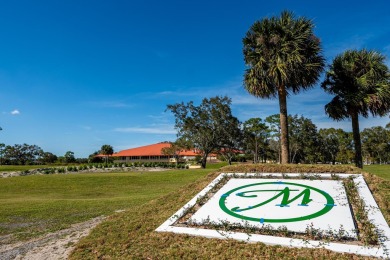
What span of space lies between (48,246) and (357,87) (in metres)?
14.9

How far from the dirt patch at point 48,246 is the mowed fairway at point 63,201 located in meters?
0.70

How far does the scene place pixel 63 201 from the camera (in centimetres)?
1302

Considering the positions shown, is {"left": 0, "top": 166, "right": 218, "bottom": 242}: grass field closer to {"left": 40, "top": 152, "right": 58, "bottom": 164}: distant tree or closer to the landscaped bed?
the landscaped bed

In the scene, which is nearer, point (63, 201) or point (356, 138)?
point (63, 201)

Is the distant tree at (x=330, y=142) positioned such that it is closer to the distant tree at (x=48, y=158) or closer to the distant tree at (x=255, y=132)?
the distant tree at (x=255, y=132)

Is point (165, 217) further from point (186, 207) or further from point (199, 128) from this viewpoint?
point (199, 128)

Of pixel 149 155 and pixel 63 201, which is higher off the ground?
pixel 149 155

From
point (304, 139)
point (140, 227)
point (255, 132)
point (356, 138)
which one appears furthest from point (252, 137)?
point (140, 227)

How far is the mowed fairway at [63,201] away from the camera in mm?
8633

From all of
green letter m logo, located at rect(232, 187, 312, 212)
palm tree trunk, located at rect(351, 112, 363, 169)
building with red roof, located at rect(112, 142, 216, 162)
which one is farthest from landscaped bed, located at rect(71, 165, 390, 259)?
building with red roof, located at rect(112, 142, 216, 162)

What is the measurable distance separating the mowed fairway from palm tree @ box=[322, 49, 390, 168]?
10457mm

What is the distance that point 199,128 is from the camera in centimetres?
4141

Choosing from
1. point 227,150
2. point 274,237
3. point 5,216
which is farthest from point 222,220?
point 227,150

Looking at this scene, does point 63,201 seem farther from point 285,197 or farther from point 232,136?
point 232,136
